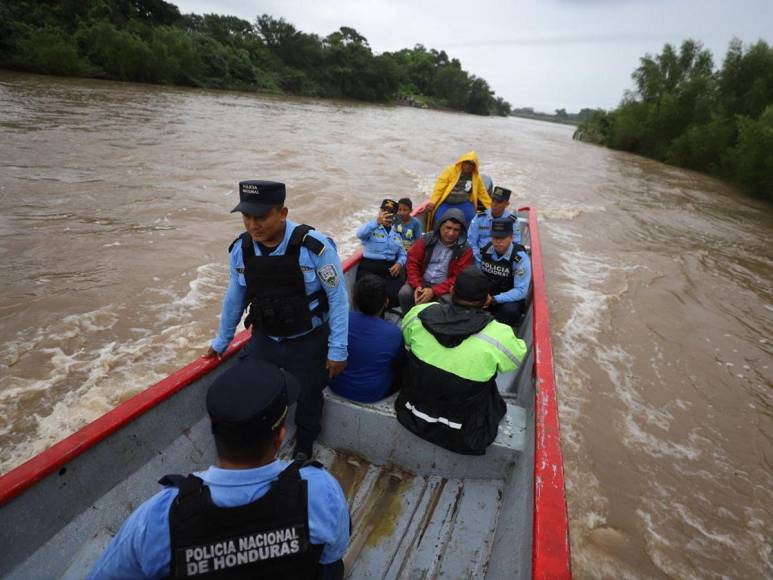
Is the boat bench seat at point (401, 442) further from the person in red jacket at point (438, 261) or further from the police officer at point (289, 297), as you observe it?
the person in red jacket at point (438, 261)

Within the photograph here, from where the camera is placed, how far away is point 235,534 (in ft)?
3.16

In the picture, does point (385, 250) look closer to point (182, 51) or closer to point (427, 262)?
point (427, 262)

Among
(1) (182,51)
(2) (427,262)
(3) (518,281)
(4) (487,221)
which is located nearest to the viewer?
(3) (518,281)

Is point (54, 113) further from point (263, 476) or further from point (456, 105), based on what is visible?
point (456, 105)

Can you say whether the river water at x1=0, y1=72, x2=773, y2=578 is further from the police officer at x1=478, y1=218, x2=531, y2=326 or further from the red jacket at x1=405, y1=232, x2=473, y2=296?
the red jacket at x1=405, y1=232, x2=473, y2=296

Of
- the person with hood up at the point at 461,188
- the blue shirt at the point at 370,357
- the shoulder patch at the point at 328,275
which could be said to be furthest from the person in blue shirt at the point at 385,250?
the shoulder patch at the point at 328,275

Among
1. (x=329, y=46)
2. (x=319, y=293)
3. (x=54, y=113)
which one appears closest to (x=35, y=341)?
(x=319, y=293)

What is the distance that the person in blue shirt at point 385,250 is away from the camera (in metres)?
3.97

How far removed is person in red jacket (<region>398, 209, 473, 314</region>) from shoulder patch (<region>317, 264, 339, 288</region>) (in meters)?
1.66

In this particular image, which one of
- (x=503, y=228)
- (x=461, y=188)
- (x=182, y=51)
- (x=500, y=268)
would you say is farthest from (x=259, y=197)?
(x=182, y=51)

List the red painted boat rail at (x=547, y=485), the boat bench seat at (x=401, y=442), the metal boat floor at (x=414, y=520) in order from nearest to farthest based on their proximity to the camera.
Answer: the red painted boat rail at (x=547, y=485), the metal boat floor at (x=414, y=520), the boat bench seat at (x=401, y=442)

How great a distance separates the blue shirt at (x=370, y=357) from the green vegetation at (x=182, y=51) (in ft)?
98.1

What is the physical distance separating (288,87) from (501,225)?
42.2 meters

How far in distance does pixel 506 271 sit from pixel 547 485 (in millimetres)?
2430
